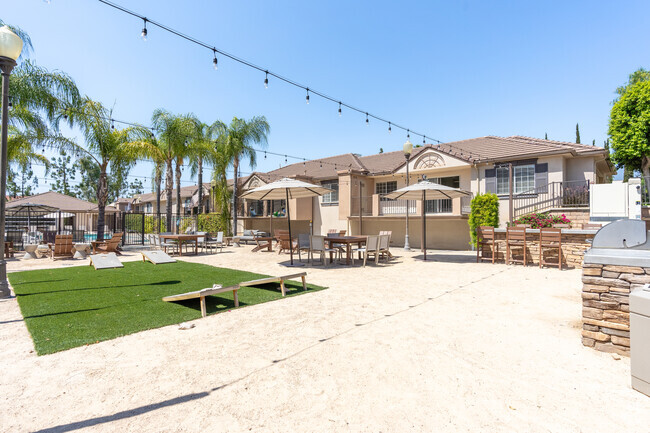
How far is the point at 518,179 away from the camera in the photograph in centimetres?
1611

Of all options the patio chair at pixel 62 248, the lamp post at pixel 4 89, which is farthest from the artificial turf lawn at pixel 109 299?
the patio chair at pixel 62 248

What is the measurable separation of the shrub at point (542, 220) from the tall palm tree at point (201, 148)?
18.1m

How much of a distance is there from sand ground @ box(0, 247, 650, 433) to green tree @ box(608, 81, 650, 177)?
62.0ft

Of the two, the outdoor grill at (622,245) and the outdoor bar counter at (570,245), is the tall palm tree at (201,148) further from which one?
the outdoor grill at (622,245)

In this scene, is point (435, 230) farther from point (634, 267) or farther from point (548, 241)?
point (634, 267)

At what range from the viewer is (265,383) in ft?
9.99

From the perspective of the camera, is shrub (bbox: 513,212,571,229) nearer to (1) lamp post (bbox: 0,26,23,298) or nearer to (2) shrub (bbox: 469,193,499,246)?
(2) shrub (bbox: 469,193,499,246)

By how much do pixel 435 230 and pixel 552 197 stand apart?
5855 mm

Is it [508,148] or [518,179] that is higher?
[508,148]

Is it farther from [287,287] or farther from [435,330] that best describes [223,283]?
[435,330]

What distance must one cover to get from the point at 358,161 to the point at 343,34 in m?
12.8

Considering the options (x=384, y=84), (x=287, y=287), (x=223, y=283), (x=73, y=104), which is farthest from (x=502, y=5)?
(x=73, y=104)

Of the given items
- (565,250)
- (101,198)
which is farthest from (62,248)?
(565,250)

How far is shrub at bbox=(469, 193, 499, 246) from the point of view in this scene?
587 inches
